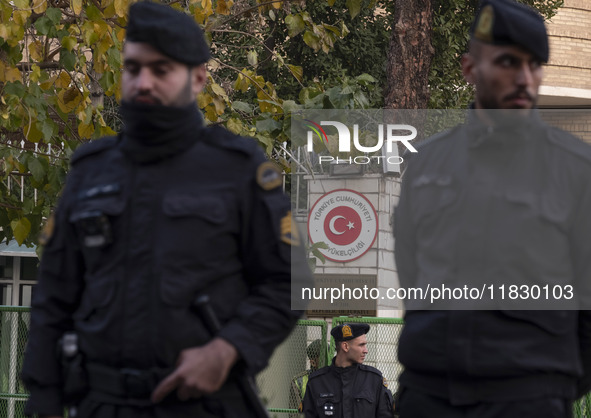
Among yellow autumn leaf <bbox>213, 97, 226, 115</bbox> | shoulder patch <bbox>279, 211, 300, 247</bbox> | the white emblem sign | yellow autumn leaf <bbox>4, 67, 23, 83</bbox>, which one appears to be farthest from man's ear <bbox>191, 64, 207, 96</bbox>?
the white emblem sign

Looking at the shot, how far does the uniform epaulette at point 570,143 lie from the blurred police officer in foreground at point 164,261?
828 millimetres

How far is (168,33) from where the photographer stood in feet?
10.5

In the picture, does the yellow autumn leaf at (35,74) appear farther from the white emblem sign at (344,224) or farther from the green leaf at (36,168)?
the white emblem sign at (344,224)

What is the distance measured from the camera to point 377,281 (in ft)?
59.3

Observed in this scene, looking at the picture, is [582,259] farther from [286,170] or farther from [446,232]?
[286,170]

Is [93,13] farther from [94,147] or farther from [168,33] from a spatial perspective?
[168,33]

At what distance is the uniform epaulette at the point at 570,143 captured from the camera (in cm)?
325

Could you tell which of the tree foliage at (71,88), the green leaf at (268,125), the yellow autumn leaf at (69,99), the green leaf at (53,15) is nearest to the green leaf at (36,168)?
the tree foliage at (71,88)

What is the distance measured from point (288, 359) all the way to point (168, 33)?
10471 mm

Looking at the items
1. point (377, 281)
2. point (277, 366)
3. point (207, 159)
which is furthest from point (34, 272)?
point (207, 159)

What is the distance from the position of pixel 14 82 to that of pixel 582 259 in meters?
5.55

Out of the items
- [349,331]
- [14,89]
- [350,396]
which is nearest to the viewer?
[14,89]

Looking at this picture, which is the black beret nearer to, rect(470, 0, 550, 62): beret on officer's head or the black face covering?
rect(470, 0, 550, 62): beret on officer's head

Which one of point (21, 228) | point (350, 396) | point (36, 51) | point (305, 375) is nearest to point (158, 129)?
point (21, 228)
